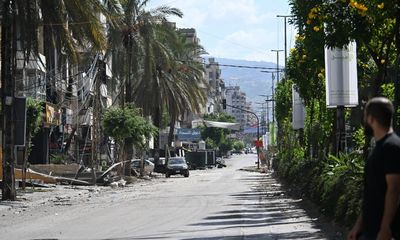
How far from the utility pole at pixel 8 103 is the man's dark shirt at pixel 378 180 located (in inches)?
772

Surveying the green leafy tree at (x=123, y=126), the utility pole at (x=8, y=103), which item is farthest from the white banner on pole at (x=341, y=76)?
the green leafy tree at (x=123, y=126)

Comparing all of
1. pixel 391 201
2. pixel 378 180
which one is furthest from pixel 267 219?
pixel 391 201

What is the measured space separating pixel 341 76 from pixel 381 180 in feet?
44.0

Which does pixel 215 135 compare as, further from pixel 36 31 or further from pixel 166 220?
pixel 166 220

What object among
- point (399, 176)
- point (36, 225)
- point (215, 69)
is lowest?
point (36, 225)

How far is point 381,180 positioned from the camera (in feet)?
16.9

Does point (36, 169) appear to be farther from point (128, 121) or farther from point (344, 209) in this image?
point (344, 209)

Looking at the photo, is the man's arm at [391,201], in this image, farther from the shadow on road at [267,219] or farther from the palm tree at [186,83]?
the palm tree at [186,83]

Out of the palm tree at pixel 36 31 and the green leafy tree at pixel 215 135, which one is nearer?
the palm tree at pixel 36 31

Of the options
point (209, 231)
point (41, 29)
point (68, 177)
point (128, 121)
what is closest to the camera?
point (209, 231)

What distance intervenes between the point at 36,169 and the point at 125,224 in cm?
2482

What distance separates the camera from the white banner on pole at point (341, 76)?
17.8 meters

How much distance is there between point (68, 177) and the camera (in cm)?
3894

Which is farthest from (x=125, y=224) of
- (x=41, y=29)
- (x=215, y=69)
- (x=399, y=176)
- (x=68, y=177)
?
(x=215, y=69)
